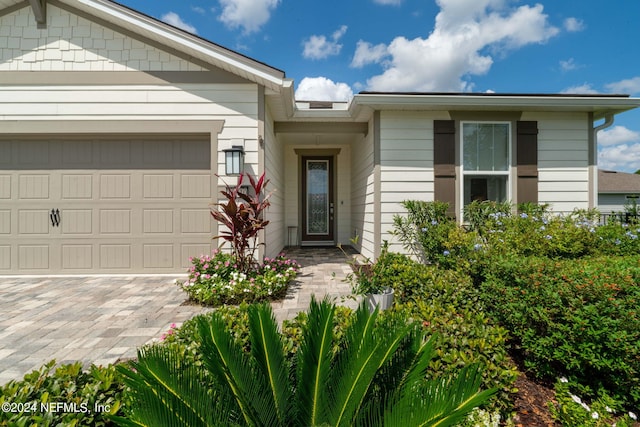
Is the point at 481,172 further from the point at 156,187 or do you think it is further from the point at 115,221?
the point at 115,221

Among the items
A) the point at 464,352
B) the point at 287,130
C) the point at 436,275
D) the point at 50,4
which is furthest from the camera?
the point at 287,130

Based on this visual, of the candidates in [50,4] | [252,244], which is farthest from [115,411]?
[50,4]

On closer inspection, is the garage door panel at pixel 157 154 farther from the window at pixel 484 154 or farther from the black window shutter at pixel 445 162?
the window at pixel 484 154

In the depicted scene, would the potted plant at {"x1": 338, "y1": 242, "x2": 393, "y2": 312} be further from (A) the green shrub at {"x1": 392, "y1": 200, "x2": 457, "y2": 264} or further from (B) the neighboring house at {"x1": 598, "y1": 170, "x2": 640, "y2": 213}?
(B) the neighboring house at {"x1": 598, "y1": 170, "x2": 640, "y2": 213}

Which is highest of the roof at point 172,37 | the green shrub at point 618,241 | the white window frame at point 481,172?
the roof at point 172,37

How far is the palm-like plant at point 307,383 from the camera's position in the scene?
1.07 metres

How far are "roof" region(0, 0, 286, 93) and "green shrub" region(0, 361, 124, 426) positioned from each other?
13.4 feet

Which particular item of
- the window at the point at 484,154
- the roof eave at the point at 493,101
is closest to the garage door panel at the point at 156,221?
the roof eave at the point at 493,101

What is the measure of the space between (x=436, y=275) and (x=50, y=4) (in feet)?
22.5

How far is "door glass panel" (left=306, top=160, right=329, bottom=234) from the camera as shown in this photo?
7.84 metres

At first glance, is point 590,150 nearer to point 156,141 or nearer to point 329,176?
point 329,176

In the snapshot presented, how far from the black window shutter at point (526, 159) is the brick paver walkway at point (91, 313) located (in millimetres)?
3553

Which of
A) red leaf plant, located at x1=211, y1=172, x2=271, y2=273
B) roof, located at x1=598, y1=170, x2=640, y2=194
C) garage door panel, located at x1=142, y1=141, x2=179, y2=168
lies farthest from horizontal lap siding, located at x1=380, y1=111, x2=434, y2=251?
roof, located at x1=598, y1=170, x2=640, y2=194

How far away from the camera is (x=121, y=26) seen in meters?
4.40
